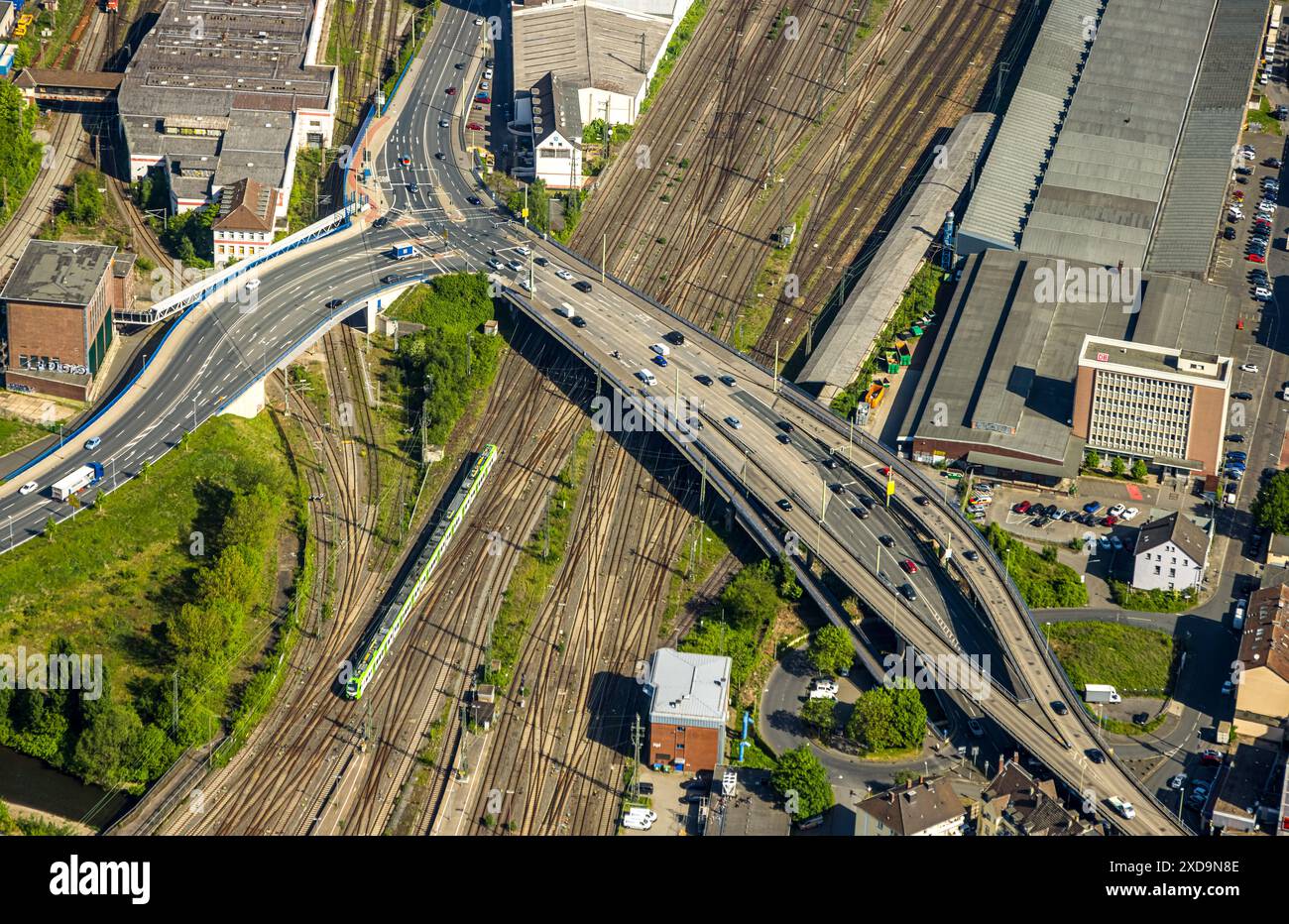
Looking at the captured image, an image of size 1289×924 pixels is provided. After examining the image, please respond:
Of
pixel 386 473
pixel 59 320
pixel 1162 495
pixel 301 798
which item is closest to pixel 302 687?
pixel 301 798

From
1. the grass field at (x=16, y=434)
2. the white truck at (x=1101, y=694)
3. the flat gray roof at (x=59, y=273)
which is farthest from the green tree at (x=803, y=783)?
the flat gray roof at (x=59, y=273)

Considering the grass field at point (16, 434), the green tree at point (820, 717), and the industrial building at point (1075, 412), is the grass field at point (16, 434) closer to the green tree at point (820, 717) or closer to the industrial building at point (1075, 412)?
the green tree at point (820, 717)

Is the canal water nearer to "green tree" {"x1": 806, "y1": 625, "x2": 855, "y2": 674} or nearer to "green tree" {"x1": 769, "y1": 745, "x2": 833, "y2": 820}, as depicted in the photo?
"green tree" {"x1": 769, "y1": 745, "x2": 833, "y2": 820}

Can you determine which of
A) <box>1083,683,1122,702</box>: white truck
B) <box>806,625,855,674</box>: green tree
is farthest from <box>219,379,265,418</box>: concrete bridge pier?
<box>1083,683,1122,702</box>: white truck

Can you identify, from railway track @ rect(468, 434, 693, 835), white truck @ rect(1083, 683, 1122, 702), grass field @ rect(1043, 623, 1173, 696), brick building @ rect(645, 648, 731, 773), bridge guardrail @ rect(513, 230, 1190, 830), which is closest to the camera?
railway track @ rect(468, 434, 693, 835)

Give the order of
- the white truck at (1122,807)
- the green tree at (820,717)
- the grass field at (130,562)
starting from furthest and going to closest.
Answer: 1. the grass field at (130,562)
2. the green tree at (820,717)
3. the white truck at (1122,807)

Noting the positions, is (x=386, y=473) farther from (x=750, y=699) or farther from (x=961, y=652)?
(x=961, y=652)
